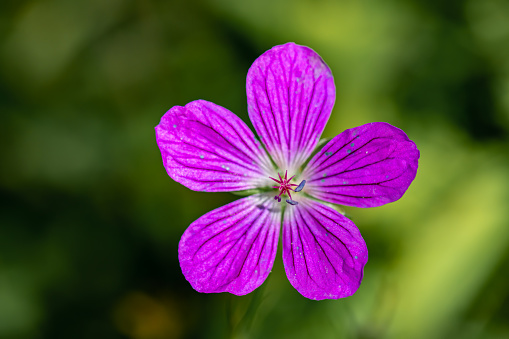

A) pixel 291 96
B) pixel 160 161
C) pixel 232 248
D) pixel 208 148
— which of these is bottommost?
pixel 232 248

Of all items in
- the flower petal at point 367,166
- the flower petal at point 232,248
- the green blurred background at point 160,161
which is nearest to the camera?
the flower petal at point 367,166

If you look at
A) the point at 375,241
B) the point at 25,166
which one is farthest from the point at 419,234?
the point at 25,166

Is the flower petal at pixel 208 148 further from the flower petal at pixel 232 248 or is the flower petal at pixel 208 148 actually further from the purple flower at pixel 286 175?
the flower petal at pixel 232 248

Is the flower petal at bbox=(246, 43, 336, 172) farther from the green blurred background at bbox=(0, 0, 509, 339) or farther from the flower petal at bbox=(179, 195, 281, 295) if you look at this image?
the green blurred background at bbox=(0, 0, 509, 339)

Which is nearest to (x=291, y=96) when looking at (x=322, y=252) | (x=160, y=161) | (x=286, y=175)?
(x=286, y=175)

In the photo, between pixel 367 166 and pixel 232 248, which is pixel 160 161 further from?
pixel 367 166

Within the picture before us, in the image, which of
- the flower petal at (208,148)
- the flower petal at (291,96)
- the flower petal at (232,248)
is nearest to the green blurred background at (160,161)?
the flower petal at (232,248)
